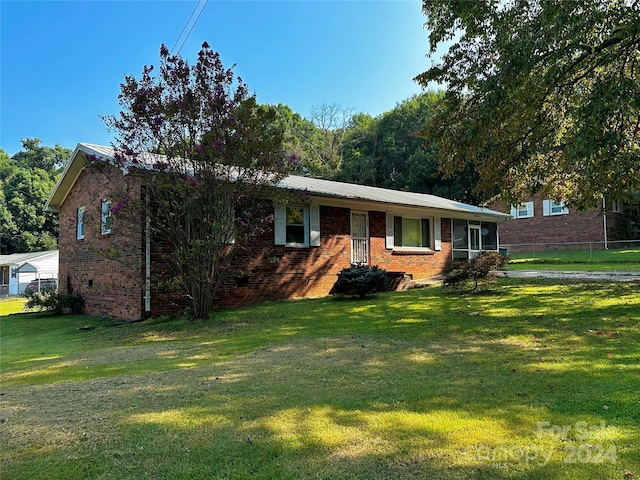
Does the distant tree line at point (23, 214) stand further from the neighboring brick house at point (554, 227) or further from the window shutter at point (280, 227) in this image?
the neighboring brick house at point (554, 227)

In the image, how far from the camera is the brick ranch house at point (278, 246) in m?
11.2

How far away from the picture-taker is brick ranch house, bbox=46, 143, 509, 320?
1121cm

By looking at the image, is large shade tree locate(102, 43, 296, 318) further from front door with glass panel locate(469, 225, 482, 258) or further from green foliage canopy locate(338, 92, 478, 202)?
green foliage canopy locate(338, 92, 478, 202)

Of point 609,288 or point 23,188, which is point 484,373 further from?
point 23,188

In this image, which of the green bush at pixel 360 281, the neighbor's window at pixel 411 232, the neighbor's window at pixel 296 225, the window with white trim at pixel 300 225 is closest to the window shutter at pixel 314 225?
the window with white trim at pixel 300 225

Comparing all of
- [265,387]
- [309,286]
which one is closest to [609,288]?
[309,286]

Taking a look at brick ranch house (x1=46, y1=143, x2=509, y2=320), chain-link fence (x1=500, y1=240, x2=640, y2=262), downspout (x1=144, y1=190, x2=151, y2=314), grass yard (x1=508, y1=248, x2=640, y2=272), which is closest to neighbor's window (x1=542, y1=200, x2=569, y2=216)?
chain-link fence (x1=500, y1=240, x2=640, y2=262)

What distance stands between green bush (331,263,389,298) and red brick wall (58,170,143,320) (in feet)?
18.4

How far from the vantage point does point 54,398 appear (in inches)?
174

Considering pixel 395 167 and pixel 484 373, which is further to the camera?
pixel 395 167

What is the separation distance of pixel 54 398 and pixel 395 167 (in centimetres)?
3848

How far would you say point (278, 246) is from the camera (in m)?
13.2

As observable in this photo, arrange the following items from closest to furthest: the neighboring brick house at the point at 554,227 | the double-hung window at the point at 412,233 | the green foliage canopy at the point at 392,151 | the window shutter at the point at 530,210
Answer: the double-hung window at the point at 412,233, the neighboring brick house at the point at 554,227, the window shutter at the point at 530,210, the green foliage canopy at the point at 392,151

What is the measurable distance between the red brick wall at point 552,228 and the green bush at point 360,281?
17.8 metres
